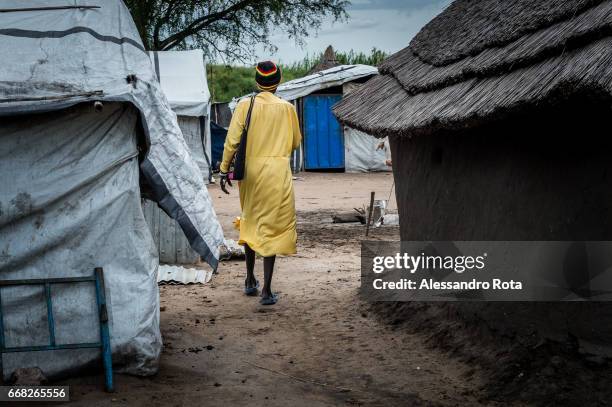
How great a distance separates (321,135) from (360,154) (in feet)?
3.82

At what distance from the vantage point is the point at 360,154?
69.6ft

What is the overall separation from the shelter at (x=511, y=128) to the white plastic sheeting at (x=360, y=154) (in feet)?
48.2

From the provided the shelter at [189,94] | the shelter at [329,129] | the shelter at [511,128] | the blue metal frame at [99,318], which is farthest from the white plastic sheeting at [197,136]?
the blue metal frame at [99,318]

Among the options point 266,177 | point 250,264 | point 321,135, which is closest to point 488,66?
point 266,177

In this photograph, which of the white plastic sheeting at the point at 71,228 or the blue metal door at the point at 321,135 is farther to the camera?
the blue metal door at the point at 321,135

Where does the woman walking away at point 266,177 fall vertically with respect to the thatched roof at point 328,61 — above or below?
below

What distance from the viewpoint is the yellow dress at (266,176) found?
641 cm

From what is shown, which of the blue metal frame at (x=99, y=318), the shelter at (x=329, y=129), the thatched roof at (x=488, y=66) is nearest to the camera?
the thatched roof at (x=488, y=66)

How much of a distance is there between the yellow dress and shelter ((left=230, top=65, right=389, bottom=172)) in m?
14.1

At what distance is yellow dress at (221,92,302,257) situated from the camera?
641 cm

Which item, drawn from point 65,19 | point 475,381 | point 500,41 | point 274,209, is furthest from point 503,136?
point 65,19

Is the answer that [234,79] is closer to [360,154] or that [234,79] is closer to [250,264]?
[360,154]

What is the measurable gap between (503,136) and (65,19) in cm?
270

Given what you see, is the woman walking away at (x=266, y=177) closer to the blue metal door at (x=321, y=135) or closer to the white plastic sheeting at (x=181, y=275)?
the white plastic sheeting at (x=181, y=275)
